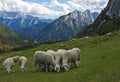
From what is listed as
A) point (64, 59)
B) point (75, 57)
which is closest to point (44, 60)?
point (64, 59)

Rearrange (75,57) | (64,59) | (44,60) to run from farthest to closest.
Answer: (75,57) → (44,60) → (64,59)

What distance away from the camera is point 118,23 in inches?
7411

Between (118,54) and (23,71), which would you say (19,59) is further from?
(118,54)

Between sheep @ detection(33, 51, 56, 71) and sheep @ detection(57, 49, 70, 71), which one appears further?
sheep @ detection(33, 51, 56, 71)

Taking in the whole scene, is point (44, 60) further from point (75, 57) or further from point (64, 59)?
point (75, 57)

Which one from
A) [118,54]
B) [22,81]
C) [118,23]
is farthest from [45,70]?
[118,23]

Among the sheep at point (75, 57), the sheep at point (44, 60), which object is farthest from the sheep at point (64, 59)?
the sheep at point (44, 60)

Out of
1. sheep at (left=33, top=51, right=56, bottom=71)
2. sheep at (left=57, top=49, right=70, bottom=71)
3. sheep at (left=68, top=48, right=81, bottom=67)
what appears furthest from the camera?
sheep at (left=68, top=48, right=81, bottom=67)

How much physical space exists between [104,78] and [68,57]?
9125 millimetres

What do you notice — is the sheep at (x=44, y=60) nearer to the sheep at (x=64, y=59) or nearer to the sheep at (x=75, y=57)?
the sheep at (x=64, y=59)

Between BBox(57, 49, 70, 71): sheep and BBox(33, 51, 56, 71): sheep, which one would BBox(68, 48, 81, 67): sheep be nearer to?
BBox(57, 49, 70, 71): sheep

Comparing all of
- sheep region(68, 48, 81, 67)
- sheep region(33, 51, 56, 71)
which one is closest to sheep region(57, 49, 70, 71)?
sheep region(68, 48, 81, 67)

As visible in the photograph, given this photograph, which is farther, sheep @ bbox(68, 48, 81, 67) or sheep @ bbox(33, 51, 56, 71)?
sheep @ bbox(68, 48, 81, 67)

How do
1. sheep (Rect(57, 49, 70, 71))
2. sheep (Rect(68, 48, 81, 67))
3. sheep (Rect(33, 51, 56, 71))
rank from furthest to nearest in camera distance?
1. sheep (Rect(68, 48, 81, 67))
2. sheep (Rect(33, 51, 56, 71))
3. sheep (Rect(57, 49, 70, 71))
